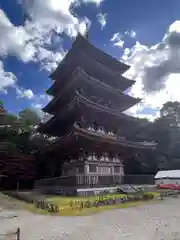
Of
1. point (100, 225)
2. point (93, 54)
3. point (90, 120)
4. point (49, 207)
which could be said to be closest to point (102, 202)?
point (49, 207)

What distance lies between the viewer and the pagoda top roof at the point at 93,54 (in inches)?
1015

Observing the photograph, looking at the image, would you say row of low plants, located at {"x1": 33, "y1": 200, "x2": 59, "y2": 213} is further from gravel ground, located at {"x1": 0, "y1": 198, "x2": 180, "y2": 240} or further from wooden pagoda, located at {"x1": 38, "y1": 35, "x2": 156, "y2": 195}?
wooden pagoda, located at {"x1": 38, "y1": 35, "x2": 156, "y2": 195}

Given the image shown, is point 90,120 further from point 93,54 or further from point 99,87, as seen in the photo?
point 93,54

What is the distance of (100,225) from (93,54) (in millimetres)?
21721

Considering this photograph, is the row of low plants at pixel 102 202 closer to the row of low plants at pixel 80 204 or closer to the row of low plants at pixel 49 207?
the row of low plants at pixel 80 204

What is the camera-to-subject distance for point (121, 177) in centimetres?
2359

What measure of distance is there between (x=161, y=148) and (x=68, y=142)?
27.5 m

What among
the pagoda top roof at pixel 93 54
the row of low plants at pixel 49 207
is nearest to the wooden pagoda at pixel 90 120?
the pagoda top roof at pixel 93 54

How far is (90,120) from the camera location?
23.4 meters

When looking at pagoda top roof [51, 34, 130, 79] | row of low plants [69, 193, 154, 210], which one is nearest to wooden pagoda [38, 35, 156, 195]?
pagoda top roof [51, 34, 130, 79]

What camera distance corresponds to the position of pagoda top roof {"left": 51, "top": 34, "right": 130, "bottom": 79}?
1015 inches

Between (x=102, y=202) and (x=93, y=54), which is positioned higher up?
(x=93, y=54)

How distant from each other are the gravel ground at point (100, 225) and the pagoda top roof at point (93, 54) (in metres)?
19.5

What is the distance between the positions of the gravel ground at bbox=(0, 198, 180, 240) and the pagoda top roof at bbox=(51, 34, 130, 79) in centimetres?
1953
